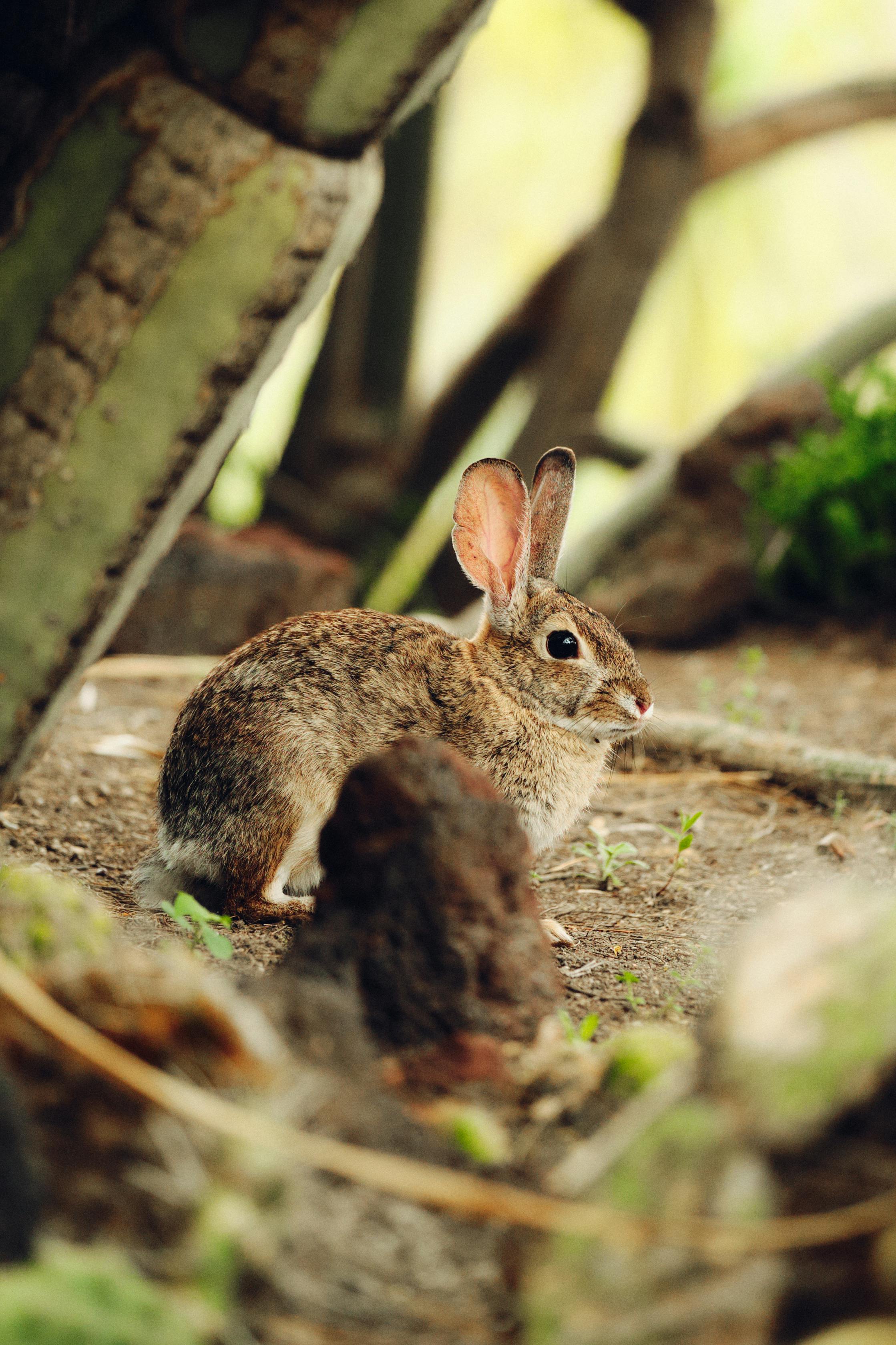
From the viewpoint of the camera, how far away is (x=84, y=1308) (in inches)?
56.6

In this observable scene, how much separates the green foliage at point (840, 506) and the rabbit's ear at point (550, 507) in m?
2.76

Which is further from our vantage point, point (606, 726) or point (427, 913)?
point (606, 726)

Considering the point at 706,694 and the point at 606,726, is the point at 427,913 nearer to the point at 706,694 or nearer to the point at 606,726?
the point at 606,726

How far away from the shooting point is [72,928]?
1.98 meters

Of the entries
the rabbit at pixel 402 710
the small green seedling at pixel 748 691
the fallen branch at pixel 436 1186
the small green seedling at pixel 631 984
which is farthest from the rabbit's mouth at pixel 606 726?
the fallen branch at pixel 436 1186

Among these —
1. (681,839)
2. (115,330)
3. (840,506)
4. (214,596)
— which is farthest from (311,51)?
(214,596)

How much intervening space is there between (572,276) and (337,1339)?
28.7ft

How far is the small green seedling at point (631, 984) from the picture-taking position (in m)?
2.83

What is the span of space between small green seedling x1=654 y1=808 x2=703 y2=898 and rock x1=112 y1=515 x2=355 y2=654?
3.49 metres

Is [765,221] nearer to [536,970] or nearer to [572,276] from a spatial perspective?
[572,276]

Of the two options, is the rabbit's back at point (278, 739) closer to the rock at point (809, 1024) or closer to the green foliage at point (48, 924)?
the green foliage at point (48, 924)

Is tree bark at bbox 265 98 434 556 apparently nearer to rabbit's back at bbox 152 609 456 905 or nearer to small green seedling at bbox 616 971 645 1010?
rabbit's back at bbox 152 609 456 905

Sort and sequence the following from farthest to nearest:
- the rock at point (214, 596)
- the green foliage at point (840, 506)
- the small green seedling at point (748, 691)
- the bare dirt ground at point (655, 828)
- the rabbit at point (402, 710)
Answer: the rock at point (214, 596) < the green foliage at point (840, 506) < the small green seedling at point (748, 691) < the rabbit at point (402, 710) < the bare dirt ground at point (655, 828)

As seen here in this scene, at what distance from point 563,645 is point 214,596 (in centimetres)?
367
